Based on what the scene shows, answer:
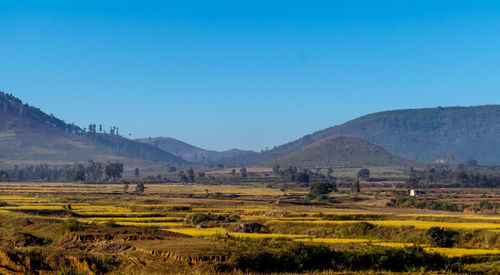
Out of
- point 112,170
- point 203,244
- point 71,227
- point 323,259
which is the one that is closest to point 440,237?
point 323,259

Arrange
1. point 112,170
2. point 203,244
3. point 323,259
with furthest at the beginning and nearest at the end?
1. point 112,170
2. point 203,244
3. point 323,259

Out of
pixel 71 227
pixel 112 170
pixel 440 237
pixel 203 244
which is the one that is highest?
pixel 112 170

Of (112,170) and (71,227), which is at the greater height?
(112,170)

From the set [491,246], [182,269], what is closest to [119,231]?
[182,269]

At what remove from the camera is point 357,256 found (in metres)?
31.0

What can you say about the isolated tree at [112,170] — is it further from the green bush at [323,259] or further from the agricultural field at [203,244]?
the green bush at [323,259]

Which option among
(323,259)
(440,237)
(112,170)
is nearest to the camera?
(323,259)

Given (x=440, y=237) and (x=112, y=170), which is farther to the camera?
(x=112, y=170)

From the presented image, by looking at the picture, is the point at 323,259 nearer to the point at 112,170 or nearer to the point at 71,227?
the point at 71,227

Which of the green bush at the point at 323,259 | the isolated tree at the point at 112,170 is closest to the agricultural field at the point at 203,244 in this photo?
the green bush at the point at 323,259

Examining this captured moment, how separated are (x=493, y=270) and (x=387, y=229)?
17.6 meters

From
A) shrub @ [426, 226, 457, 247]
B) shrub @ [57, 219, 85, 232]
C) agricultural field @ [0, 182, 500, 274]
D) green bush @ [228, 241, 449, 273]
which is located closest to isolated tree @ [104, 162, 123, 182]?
agricultural field @ [0, 182, 500, 274]

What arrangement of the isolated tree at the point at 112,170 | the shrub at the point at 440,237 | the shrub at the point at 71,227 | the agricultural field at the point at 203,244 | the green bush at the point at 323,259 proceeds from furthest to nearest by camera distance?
1. the isolated tree at the point at 112,170
2. the shrub at the point at 440,237
3. the shrub at the point at 71,227
4. the green bush at the point at 323,259
5. the agricultural field at the point at 203,244

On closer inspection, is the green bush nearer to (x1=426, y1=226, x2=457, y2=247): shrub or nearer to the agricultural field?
the agricultural field
